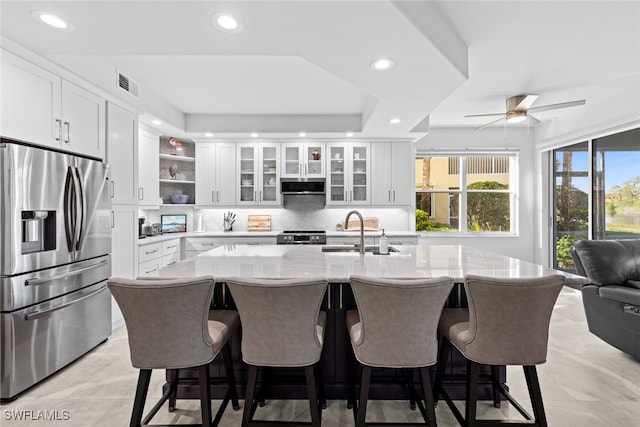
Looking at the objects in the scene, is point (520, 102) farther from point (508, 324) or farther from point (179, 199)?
point (179, 199)

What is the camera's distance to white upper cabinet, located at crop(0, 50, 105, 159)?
7.52ft

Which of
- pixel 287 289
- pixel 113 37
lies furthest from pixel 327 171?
pixel 287 289

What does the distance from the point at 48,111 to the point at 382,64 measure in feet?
8.43

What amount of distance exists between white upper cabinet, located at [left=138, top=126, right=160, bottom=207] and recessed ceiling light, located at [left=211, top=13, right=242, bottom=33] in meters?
2.79

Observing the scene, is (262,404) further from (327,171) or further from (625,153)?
(625,153)

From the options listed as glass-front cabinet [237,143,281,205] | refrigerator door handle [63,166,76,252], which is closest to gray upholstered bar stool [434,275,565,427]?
refrigerator door handle [63,166,76,252]

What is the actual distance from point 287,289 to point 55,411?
6.05 feet

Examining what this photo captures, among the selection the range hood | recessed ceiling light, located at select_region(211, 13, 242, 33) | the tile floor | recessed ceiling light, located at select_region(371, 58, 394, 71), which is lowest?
the tile floor

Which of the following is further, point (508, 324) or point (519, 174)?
point (519, 174)

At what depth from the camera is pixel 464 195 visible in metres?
5.93

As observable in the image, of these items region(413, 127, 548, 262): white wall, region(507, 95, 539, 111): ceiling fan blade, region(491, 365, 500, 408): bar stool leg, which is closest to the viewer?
region(491, 365, 500, 408): bar stool leg

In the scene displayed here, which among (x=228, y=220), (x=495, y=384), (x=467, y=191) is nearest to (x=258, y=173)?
(x=228, y=220)

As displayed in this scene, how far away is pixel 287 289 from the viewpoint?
1579 mm

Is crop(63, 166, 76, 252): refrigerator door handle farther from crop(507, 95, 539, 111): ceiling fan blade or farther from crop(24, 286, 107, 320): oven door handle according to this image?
crop(507, 95, 539, 111): ceiling fan blade
